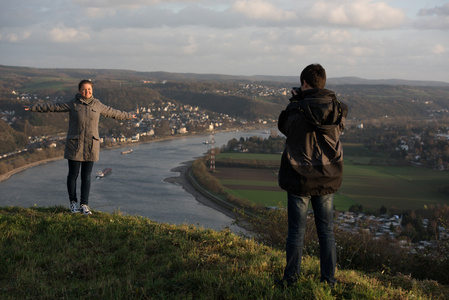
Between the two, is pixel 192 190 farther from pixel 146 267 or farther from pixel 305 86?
pixel 305 86

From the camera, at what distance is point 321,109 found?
8.44 ft

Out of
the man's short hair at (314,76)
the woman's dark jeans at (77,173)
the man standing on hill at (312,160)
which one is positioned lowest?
the woman's dark jeans at (77,173)

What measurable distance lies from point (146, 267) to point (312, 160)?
5.06 feet

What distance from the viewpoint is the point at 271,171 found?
38.2 metres

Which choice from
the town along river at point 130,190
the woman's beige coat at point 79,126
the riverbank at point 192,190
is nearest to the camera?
the woman's beige coat at point 79,126

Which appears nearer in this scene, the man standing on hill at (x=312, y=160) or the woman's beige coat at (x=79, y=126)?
the man standing on hill at (x=312, y=160)

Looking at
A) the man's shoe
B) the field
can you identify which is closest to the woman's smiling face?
the man's shoe

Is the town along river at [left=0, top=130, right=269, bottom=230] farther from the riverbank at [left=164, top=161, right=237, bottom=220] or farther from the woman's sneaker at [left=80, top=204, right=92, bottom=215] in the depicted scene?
the woman's sneaker at [left=80, top=204, right=92, bottom=215]

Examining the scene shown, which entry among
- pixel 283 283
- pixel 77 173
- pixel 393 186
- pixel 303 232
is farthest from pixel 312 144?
pixel 393 186

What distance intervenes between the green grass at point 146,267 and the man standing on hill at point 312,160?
0.25 meters

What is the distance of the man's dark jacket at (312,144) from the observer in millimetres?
2596

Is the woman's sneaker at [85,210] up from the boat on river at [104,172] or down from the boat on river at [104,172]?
up

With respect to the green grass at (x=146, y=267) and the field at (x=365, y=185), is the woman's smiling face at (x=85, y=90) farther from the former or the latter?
the field at (x=365, y=185)

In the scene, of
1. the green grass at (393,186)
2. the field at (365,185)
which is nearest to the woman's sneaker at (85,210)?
the field at (365,185)
